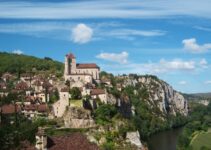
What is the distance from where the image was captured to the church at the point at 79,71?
262 ft

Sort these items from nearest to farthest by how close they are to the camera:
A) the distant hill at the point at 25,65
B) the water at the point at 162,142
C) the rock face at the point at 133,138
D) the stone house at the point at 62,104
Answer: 1. the stone house at the point at 62,104
2. the rock face at the point at 133,138
3. the water at the point at 162,142
4. the distant hill at the point at 25,65

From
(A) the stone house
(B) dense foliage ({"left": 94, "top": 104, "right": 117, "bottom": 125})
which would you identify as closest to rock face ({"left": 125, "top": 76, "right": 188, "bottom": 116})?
(B) dense foliage ({"left": 94, "top": 104, "right": 117, "bottom": 125})

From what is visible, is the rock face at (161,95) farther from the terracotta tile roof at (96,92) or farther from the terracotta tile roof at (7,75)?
the terracotta tile roof at (96,92)

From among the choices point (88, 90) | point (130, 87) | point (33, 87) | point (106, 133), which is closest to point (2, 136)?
point (106, 133)

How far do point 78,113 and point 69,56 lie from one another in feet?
86.7

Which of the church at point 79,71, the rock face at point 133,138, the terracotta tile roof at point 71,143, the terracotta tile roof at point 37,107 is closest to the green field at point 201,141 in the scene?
the rock face at point 133,138

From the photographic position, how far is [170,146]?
276 ft

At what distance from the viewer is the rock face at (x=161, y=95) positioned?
145 metres

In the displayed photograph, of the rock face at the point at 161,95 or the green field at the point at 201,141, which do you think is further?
the rock face at the point at 161,95

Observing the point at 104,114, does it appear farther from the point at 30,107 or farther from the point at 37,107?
the point at 30,107

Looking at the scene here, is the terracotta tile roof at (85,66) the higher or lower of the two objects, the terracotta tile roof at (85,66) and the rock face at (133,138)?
the higher

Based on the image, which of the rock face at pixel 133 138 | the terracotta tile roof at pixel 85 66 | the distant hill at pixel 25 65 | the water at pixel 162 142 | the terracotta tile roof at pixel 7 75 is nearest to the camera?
the rock face at pixel 133 138

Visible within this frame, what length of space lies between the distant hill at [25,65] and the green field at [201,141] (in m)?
34.4

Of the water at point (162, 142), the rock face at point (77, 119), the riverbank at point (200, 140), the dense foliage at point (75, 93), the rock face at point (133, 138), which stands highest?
the dense foliage at point (75, 93)
